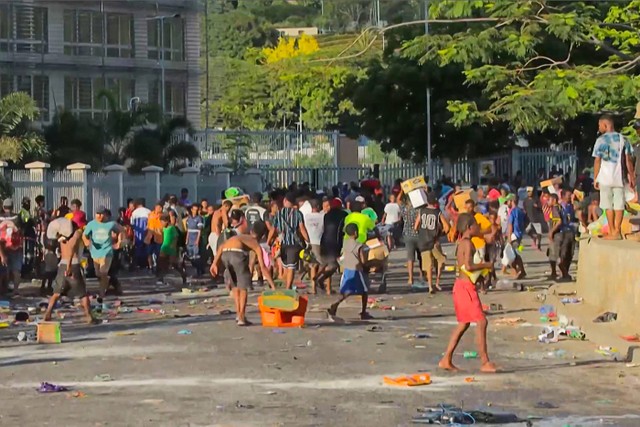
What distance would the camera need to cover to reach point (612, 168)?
17.4 meters

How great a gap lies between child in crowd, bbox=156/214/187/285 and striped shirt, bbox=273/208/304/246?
9.67 ft

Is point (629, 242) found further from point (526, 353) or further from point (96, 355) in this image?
point (96, 355)

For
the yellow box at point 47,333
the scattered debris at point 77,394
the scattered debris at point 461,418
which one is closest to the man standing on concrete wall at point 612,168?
the scattered debris at point 461,418

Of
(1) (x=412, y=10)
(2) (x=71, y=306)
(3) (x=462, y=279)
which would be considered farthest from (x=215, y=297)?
(1) (x=412, y=10)

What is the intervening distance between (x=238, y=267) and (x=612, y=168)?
5169 mm

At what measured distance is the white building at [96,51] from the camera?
166 ft

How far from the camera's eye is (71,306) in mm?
21688

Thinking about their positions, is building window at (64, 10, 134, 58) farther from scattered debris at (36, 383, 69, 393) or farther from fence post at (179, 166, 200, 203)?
scattered debris at (36, 383, 69, 393)

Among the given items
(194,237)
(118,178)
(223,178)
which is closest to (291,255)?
(194,237)

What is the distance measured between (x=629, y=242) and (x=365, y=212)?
7521mm

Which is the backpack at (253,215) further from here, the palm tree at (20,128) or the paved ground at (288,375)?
the palm tree at (20,128)

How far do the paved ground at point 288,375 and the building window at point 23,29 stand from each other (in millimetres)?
31945

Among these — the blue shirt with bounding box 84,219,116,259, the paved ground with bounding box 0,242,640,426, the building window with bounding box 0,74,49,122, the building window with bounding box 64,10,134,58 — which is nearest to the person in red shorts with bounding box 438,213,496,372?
the paved ground with bounding box 0,242,640,426

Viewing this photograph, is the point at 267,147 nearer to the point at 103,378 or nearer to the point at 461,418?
the point at 103,378
